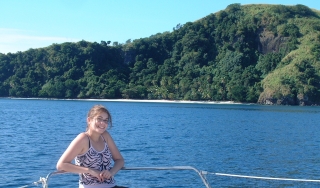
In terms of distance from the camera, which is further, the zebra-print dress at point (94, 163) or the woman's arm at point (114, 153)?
the woman's arm at point (114, 153)

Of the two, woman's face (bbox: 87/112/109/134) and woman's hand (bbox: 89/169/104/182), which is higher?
woman's face (bbox: 87/112/109/134)

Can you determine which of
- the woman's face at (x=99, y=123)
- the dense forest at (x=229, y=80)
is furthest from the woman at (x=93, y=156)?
the dense forest at (x=229, y=80)

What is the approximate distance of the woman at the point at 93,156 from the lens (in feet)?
18.6

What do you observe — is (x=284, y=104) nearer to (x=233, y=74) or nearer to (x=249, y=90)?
(x=249, y=90)

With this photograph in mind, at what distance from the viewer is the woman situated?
566 centimetres

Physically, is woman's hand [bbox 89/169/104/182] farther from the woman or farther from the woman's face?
the woman's face

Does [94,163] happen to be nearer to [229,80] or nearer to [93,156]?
[93,156]

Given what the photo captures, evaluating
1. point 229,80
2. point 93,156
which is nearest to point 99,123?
point 93,156

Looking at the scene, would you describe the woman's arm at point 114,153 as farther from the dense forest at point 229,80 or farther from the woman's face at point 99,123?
the dense forest at point 229,80

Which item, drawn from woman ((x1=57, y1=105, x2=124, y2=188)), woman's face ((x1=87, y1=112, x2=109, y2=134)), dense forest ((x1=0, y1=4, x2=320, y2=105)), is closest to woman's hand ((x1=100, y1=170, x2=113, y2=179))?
woman ((x1=57, y1=105, x2=124, y2=188))

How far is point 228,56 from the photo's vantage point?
19838 cm

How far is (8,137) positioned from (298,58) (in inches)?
5481

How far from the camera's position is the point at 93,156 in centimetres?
582

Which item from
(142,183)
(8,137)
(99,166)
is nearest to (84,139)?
(99,166)
